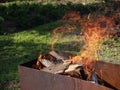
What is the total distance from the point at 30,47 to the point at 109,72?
4.24m

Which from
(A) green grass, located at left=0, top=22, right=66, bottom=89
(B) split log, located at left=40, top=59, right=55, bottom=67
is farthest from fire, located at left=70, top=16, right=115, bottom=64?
(A) green grass, located at left=0, top=22, right=66, bottom=89

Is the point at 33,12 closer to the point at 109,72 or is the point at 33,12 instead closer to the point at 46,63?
the point at 46,63

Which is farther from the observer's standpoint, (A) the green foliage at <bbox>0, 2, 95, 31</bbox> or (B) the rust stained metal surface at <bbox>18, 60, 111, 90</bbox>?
(A) the green foliage at <bbox>0, 2, 95, 31</bbox>

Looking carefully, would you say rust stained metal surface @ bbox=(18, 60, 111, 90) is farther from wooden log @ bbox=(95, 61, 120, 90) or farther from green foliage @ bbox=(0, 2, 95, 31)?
green foliage @ bbox=(0, 2, 95, 31)

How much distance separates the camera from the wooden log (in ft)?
12.9

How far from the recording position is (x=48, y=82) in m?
3.76

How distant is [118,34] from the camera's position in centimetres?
852

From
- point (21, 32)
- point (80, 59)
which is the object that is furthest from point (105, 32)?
point (80, 59)

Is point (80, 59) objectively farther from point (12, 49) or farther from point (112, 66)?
point (12, 49)

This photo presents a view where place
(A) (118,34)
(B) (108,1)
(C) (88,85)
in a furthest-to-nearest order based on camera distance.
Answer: (B) (108,1) → (A) (118,34) → (C) (88,85)

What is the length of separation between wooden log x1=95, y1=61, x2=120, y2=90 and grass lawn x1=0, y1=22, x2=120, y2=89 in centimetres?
225

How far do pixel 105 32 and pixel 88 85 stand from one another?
5.69 meters

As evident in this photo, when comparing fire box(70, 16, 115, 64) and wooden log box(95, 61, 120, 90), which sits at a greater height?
fire box(70, 16, 115, 64)

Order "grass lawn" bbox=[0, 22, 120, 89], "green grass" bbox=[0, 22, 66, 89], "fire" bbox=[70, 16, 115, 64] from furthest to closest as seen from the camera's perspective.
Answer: "grass lawn" bbox=[0, 22, 120, 89] → "green grass" bbox=[0, 22, 66, 89] → "fire" bbox=[70, 16, 115, 64]
